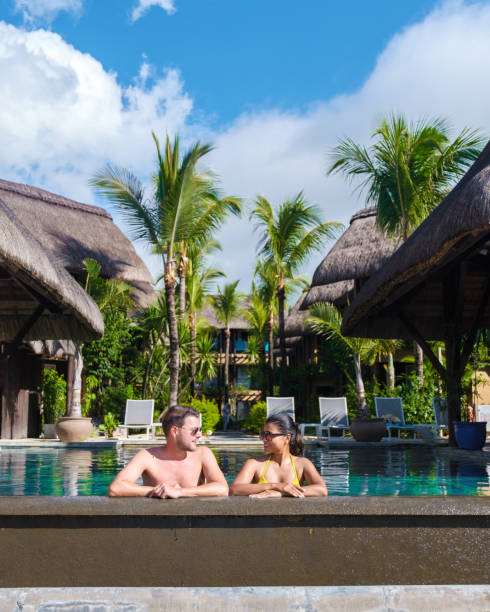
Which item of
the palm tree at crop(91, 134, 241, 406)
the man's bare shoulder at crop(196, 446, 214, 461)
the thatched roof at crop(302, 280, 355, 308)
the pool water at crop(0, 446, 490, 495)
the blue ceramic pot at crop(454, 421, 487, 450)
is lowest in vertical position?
the pool water at crop(0, 446, 490, 495)

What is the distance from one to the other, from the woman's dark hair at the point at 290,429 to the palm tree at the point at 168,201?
1048 centimetres

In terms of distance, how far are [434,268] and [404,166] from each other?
6615 millimetres

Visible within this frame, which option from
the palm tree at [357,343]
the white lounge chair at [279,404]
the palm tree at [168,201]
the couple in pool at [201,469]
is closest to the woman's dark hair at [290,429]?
the couple in pool at [201,469]

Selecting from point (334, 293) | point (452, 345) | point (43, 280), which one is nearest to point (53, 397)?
point (334, 293)

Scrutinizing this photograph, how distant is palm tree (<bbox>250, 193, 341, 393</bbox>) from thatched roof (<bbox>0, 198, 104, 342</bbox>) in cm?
879

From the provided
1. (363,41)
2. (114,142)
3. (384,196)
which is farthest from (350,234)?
(363,41)

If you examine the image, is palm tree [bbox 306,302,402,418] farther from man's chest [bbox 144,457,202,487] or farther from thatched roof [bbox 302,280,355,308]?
man's chest [bbox 144,457,202,487]

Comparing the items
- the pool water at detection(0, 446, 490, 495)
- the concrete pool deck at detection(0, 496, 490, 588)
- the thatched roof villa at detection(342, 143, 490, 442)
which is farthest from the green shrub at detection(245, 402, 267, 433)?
the concrete pool deck at detection(0, 496, 490, 588)

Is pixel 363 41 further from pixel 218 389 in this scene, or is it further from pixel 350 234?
pixel 218 389

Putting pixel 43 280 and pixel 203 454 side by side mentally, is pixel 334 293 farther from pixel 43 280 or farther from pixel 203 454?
pixel 203 454

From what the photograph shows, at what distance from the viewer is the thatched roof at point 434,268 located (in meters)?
5.34

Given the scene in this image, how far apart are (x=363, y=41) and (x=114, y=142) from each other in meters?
7.42

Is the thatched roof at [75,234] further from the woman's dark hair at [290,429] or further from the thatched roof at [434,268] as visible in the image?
the woman's dark hair at [290,429]

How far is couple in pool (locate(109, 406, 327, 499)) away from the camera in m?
2.70
